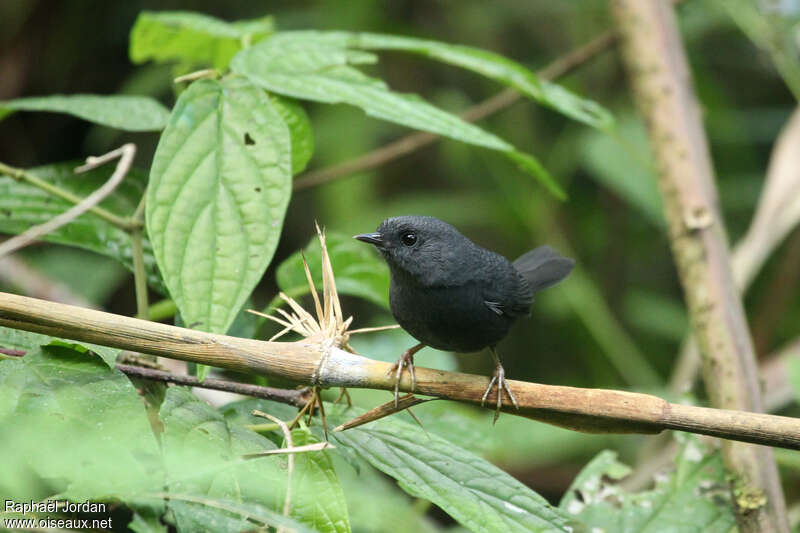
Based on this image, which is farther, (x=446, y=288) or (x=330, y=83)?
(x=446, y=288)

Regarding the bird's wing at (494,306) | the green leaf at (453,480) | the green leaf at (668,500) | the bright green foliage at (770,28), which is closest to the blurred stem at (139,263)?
the green leaf at (453,480)

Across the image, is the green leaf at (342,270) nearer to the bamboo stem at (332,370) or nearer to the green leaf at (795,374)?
the bamboo stem at (332,370)

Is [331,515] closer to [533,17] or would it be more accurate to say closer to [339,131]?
[339,131]

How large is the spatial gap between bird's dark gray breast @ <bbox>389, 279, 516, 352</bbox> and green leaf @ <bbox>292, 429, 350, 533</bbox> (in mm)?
825

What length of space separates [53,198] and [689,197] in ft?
7.66

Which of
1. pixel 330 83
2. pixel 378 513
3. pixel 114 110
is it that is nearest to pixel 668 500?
pixel 378 513

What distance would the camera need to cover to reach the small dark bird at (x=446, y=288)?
2469 mm

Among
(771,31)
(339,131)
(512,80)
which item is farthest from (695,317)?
(339,131)

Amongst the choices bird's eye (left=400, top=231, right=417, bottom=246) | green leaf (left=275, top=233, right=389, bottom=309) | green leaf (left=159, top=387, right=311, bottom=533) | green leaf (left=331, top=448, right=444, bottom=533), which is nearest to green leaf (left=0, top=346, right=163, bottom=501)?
green leaf (left=159, top=387, right=311, bottom=533)

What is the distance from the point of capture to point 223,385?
1.90 meters

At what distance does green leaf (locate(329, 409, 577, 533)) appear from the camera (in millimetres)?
1748

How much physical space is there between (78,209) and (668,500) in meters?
2.02

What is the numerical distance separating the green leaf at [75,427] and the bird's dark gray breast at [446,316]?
3.35 ft

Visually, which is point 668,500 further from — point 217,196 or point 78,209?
point 78,209
